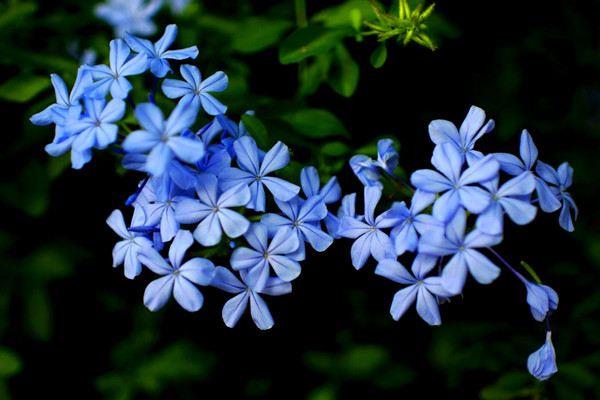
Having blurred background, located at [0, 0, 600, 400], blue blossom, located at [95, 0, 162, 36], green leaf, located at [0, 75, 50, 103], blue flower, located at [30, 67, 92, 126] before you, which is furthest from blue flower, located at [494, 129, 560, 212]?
blue blossom, located at [95, 0, 162, 36]

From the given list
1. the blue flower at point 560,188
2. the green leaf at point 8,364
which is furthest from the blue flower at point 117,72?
the green leaf at point 8,364

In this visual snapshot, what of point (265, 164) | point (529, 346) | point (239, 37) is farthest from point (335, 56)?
point (529, 346)

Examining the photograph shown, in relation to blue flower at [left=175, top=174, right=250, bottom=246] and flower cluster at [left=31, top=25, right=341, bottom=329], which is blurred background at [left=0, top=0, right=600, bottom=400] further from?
blue flower at [left=175, top=174, right=250, bottom=246]

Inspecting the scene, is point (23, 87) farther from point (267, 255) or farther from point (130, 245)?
point (267, 255)

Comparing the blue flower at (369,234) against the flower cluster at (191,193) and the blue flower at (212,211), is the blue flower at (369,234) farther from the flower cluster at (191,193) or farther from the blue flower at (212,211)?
the blue flower at (212,211)

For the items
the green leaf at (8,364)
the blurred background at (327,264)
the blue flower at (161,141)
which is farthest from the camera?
the blurred background at (327,264)

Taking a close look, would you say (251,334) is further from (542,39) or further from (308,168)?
(542,39)

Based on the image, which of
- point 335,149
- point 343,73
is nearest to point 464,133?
point 335,149
